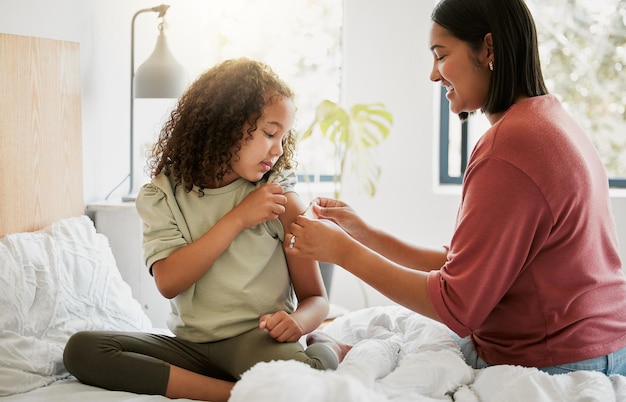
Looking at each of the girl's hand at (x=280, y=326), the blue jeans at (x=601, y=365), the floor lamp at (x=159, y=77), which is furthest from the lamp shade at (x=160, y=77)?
the blue jeans at (x=601, y=365)

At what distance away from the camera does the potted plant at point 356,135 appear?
3.03 meters

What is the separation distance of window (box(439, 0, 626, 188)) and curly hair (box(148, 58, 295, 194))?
79.2 inches

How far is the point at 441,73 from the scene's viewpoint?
1468mm

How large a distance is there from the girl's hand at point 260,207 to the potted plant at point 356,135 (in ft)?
4.42

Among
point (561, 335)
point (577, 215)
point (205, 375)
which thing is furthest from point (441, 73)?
point (205, 375)

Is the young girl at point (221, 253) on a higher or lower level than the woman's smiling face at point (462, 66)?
lower

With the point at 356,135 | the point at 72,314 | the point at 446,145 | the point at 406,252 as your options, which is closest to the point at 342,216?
the point at 406,252

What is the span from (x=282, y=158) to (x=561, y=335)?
78cm

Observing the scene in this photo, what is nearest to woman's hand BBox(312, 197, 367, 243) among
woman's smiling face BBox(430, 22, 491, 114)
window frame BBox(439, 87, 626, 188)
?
woman's smiling face BBox(430, 22, 491, 114)

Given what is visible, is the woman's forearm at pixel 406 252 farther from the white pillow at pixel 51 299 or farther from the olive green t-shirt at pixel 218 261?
the white pillow at pixel 51 299

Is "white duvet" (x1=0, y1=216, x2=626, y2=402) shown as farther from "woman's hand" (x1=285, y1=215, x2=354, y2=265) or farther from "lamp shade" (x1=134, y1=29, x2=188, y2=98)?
"lamp shade" (x1=134, y1=29, x2=188, y2=98)

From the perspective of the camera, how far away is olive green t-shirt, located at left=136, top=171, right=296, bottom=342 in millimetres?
1552

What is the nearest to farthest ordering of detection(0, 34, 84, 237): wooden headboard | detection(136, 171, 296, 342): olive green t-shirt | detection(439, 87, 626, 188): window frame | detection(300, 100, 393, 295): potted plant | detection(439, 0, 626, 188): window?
1. detection(136, 171, 296, 342): olive green t-shirt
2. detection(0, 34, 84, 237): wooden headboard
3. detection(300, 100, 393, 295): potted plant
4. detection(439, 0, 626, 188): window
5. detection(439, 87, 626, 188): window frame

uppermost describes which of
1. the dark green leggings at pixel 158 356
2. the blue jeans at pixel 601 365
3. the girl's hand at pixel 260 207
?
the girl's hand at pixel 260 207
